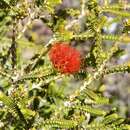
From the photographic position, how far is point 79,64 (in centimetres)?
262

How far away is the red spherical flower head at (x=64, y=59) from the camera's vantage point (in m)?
2.41

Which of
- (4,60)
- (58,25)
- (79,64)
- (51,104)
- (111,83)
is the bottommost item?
(111,83)

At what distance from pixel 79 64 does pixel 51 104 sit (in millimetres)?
1312

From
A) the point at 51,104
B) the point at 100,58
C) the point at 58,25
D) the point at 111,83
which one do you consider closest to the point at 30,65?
the point at 58,25

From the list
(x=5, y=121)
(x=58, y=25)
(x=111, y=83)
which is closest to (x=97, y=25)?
(x=58, y=25)

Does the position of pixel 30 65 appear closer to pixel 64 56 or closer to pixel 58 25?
pixel 58 25

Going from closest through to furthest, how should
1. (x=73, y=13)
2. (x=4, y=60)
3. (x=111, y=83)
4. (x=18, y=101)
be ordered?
(x=18, y=101) < (x=73, y=13) < (x=4, y=60) < (x=111, y=83)

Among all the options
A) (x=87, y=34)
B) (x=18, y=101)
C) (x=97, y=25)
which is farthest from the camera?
(x=87, y=34)

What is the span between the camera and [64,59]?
2.41 metres

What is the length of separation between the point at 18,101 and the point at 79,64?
532mm

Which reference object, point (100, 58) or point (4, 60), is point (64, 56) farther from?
point (4, 60)

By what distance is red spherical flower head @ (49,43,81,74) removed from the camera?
241cm

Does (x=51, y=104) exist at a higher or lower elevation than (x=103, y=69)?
lower

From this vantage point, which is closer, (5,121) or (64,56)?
(64,56)
